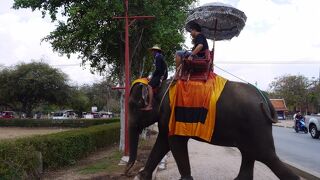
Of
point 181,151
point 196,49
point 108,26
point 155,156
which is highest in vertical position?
point 108,26

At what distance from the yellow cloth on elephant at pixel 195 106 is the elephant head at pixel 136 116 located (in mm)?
496

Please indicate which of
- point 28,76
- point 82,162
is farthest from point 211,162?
point 28,76

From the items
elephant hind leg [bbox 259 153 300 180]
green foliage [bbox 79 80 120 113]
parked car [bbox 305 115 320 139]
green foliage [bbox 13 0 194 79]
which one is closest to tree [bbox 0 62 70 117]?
green foliage [bbox 79 80 120 113]

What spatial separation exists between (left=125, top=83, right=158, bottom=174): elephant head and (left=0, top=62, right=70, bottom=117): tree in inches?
2206

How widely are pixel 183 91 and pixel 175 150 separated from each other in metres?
1.01

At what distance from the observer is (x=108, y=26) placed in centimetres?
1823

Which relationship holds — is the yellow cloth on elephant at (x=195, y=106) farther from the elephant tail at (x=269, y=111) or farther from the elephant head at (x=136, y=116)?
the elephant tail at (x=269, y=111)

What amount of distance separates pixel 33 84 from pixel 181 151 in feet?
187

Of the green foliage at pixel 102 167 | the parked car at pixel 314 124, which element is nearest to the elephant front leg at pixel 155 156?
the green foliage at pixel 102 167

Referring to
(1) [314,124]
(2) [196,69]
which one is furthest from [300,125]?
(2) [196,69]

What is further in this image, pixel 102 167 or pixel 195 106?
pixel 102 167

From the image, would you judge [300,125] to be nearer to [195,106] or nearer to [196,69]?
[196,69]

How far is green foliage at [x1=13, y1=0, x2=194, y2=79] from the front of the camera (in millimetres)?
17578

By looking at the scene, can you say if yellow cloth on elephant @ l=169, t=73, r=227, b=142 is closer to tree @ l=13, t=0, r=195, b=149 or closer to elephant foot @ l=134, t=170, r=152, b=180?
elephant foot @ l=134, t=170, r=152, b=180
